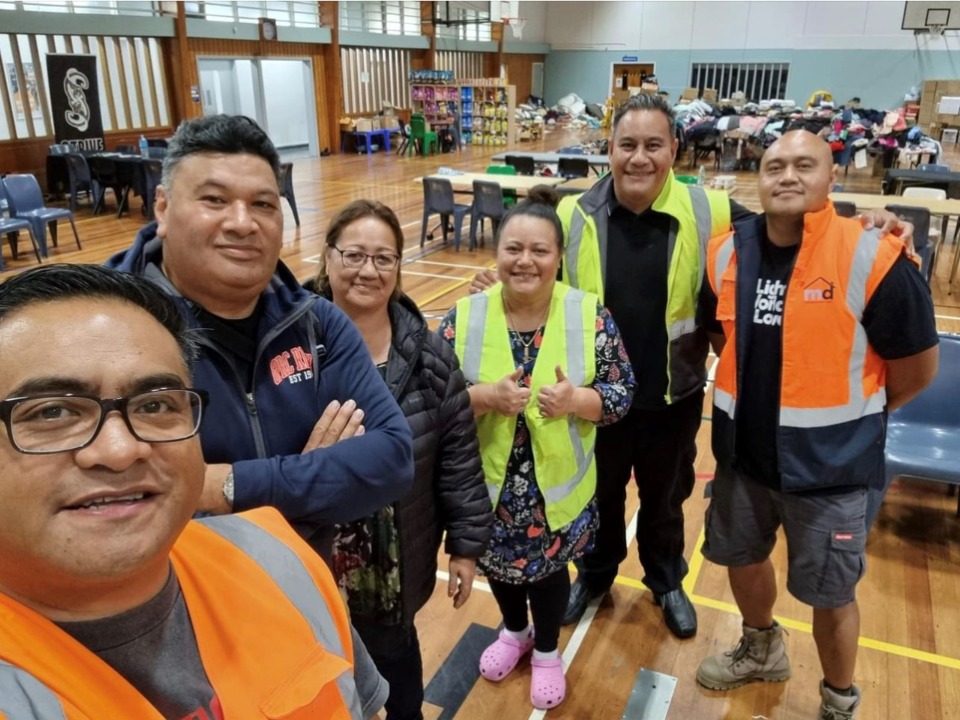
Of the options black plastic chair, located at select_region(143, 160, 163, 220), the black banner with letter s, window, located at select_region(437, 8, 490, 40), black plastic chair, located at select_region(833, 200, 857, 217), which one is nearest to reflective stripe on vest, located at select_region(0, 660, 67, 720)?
black plastic chair, located at select_region(833, 200, 857, 217)

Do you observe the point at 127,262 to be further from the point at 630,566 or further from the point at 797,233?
the point at 630,566

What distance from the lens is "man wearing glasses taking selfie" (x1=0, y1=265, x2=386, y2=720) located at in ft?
2.61

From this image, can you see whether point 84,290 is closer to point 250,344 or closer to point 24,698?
point 24,698

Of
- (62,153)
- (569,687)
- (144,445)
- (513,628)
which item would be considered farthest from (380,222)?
(62,153)

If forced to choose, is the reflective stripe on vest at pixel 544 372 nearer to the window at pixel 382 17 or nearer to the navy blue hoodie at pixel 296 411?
the navy blue hoodie at pixel 296 411

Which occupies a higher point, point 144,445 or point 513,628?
point 144,445

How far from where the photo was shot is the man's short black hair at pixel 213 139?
1.43 m

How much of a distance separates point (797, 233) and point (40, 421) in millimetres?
2074

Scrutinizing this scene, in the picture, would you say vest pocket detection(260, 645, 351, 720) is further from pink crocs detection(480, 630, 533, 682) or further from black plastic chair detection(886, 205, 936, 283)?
black plastic chair detection(886, 205, 936, 283)

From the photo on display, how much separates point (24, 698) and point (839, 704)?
2485mm

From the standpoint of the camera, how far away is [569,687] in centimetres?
276

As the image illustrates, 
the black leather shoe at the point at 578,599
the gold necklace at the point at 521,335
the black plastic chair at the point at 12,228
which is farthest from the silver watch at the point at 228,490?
the black plastic chair at the point at 12,228

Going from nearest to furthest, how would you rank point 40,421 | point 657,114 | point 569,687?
1. point 40,421
2. point 657,114
3. point 569,687

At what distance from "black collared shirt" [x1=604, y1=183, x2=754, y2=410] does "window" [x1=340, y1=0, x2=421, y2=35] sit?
20460 mm
